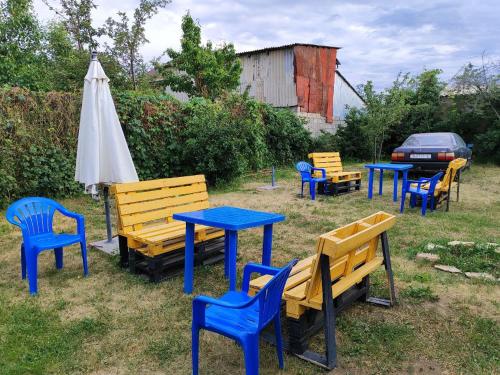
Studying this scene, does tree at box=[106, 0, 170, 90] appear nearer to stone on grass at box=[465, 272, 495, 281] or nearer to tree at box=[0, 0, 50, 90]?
tree at box=[0, 0, 50, 90]

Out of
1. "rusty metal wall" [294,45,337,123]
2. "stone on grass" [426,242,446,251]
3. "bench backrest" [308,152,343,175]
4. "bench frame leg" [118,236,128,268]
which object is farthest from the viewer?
"rusty metal wall" [294,45,337,123]

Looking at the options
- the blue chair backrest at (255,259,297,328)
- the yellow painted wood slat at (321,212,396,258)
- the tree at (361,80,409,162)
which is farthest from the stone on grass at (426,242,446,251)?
the tree at (361,80,409,162)

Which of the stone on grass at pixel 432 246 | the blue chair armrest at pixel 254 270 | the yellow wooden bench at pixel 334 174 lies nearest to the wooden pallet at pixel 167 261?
the blue chair armrest at pixel 254 270

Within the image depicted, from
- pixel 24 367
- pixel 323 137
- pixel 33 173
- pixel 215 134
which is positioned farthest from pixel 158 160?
pixel 323 137

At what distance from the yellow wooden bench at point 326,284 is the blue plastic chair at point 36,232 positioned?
A: 241 cm

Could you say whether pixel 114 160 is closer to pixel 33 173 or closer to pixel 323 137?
pixel 33 173

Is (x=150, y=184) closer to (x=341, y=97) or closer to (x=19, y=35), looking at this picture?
(x=19, y=35)

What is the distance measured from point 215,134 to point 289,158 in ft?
20.3

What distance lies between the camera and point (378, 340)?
9.57ft

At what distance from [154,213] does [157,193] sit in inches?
9.8

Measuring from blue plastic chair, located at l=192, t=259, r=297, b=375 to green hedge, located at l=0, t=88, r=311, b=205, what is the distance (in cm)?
667

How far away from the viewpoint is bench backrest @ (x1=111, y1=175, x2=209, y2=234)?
430cm

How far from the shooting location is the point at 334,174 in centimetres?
953

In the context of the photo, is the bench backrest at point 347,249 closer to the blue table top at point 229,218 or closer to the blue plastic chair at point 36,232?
the blue table top at point 229,218
